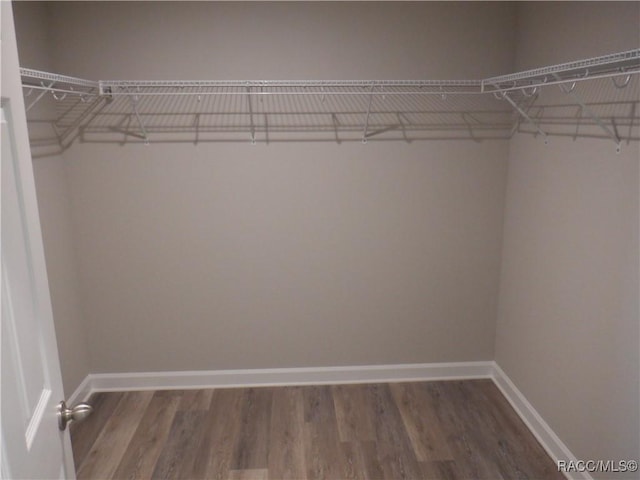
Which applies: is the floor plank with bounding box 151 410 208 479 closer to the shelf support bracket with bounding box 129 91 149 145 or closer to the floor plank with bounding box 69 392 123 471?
the floor plank with bounding box 69 392 123 471

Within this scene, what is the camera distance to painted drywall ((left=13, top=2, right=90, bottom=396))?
7.26 ft

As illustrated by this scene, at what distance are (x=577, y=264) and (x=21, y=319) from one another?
202 centimetres

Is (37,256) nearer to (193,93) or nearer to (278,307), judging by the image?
(193,93)

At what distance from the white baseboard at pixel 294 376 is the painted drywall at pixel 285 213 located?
0.17 ft

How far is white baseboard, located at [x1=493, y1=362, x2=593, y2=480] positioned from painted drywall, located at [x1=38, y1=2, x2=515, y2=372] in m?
0.21

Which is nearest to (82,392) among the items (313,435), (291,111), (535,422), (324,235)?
(313,435)

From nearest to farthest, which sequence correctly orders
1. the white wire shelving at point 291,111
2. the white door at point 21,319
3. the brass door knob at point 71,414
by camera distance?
the white door at point 21,319
the brass door knob at point 71,414
the white wire shelving at point 291,111

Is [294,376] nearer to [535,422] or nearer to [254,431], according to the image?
[254,431]

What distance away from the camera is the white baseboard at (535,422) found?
214cm

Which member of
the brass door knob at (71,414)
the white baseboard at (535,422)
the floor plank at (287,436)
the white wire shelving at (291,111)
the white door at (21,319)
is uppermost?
the white wire shelving at (291,111)

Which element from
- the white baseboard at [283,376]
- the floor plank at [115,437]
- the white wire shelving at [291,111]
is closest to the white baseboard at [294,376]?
the white baseboard at [283,376]

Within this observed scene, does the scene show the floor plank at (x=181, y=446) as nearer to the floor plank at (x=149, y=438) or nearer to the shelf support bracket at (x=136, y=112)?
the floor plank at (x=149, y=438)

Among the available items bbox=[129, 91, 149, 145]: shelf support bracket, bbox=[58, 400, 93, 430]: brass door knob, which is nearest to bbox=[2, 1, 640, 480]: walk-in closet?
bbox=[129, 91, 149, 145]: shelf support bracket

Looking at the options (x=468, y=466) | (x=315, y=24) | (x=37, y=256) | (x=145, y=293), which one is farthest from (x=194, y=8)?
(x=468, y=466)
